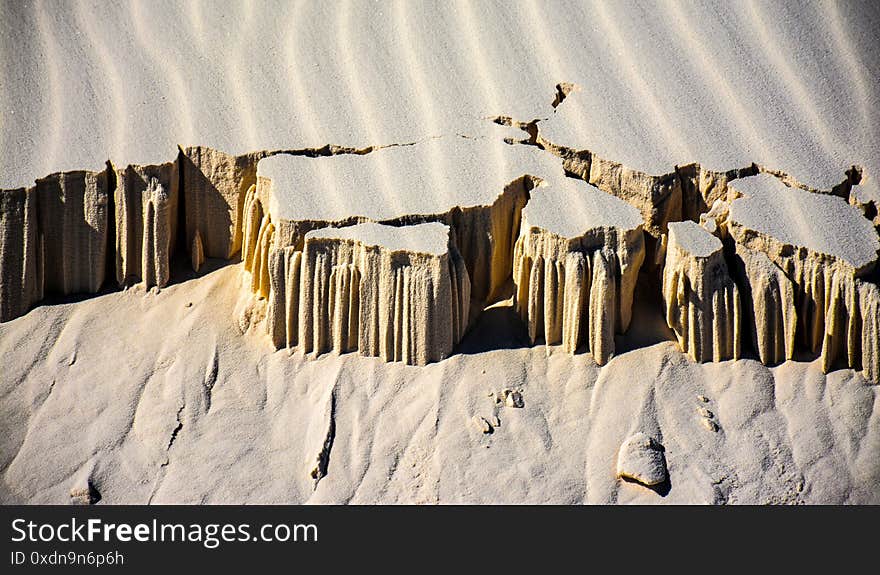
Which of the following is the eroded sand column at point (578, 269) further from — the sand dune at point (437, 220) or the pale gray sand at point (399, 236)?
the pale gray sand at point (399, 236)

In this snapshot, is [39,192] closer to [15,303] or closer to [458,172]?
[15,303]

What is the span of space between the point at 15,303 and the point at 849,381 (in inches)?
196

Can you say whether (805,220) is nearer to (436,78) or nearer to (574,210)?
(574,210)

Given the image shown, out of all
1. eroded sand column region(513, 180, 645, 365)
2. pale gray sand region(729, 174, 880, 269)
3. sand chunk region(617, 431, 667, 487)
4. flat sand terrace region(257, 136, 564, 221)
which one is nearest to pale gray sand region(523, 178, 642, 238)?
eroded sand column region(513, 180, 645, 365)

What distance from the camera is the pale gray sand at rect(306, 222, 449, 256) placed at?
799 centimetres

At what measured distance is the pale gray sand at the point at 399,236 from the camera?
314 inches

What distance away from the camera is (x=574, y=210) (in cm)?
823

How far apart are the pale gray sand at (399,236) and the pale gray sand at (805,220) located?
172 cm

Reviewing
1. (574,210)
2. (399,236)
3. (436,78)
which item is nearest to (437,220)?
(399,236)

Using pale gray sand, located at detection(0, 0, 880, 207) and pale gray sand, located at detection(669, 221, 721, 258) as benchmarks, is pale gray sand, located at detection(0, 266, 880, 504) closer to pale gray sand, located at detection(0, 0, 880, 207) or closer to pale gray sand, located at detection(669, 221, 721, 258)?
pale gray sand, located at detection(669, 221, 721, 258)

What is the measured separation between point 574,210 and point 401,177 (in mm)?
1059

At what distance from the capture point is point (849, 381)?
816 centimetres

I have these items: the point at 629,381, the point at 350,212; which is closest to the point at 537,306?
the point at 629,381

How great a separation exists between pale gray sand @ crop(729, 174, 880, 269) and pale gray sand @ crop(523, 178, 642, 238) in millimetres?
659
